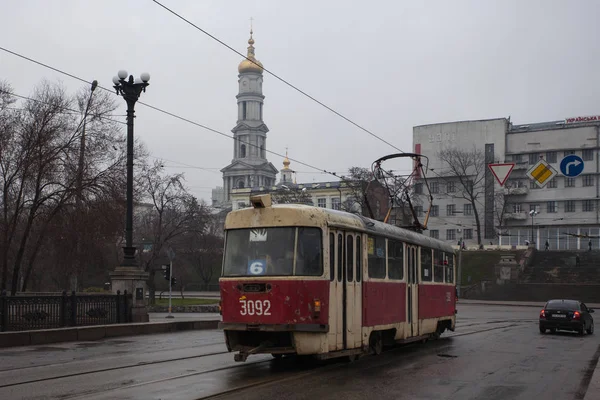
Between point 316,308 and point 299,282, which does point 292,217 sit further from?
point 316,308

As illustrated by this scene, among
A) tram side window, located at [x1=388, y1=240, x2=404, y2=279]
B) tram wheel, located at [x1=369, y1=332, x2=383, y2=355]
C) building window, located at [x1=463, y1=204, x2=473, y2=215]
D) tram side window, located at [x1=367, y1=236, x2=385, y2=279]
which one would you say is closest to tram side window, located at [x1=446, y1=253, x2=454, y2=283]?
tram side window, located at [x1=388, y1=240, x2=404, y2=279]

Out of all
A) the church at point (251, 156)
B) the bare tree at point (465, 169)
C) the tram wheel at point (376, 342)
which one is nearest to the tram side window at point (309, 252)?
the tram wheel at point (376, 342)

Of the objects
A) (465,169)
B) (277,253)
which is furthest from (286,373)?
(465,169)

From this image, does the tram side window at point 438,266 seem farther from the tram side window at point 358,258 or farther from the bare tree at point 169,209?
the bare tree at point 169,209

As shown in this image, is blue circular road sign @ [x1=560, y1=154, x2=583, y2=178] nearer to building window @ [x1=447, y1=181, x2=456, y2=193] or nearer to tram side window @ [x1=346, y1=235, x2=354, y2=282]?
tram side window @ [x1=346, y1=235, x2=354, y2=282]

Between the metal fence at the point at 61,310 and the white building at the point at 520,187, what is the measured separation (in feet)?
212

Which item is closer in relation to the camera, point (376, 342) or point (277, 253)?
point (277, 253)

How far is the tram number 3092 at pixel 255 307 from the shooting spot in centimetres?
1260

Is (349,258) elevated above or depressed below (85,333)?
above

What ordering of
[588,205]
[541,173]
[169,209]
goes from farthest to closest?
[588,205] < [169,209] < [541,173]

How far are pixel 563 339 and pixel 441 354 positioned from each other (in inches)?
344

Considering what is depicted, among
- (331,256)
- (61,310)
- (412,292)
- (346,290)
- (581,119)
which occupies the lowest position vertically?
(61,310)

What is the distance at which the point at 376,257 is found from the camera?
Result: 15023mm

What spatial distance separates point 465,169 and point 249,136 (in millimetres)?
57725
